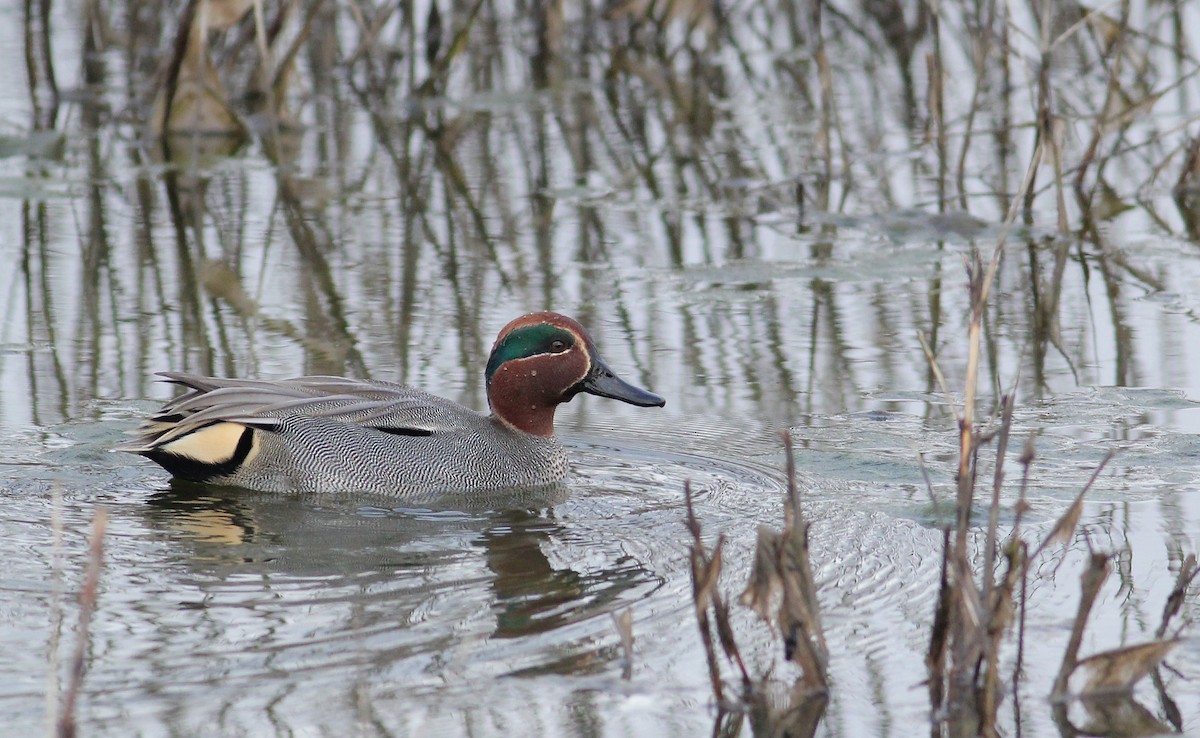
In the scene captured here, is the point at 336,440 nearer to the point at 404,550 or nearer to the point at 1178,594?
the point at 404,550

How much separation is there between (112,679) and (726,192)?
6919 millimetres

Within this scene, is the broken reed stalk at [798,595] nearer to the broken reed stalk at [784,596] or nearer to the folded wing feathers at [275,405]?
the broken reed stalk at [784,596]

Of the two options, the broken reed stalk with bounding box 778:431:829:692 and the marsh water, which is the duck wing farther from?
the broken reed stalk with bounding box 778:431:829:692

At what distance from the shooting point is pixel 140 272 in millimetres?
8562

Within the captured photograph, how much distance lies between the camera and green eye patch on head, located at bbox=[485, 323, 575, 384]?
6.22 m

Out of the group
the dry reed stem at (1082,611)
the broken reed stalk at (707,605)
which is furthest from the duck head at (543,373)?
the dry reed stem at (1082,611)

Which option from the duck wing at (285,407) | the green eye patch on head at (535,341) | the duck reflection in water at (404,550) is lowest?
the duck reflection in water at (404,550)

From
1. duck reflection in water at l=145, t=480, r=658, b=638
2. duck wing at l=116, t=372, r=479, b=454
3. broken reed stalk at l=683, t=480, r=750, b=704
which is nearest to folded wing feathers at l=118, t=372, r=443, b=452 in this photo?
duck wing at l=116, t=372, r=479, b=454

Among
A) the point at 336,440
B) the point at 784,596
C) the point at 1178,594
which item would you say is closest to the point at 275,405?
the point at 336,440

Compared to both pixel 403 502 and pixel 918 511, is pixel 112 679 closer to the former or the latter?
pixel 403 502

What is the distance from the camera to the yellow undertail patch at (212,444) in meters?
5.78

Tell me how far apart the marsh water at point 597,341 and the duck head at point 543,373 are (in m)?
0.22

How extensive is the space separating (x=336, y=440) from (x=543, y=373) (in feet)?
2.64

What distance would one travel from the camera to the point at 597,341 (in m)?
7.55
